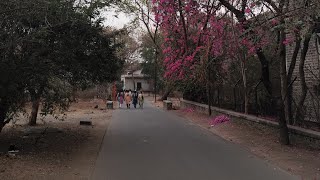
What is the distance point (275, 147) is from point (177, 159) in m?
3.34

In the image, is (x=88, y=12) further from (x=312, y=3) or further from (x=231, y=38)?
(x=231, y=38)

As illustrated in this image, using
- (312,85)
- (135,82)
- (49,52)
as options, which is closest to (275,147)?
(312,85)

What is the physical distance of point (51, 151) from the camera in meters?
13.2

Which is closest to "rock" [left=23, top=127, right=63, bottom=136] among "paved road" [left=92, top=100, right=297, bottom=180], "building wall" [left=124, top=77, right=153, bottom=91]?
"paved road" [left=92, top=100, right=297, bottom=180]

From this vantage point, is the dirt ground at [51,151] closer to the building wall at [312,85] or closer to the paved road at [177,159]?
the paved road at [177,159]

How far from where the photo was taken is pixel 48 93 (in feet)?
47.1

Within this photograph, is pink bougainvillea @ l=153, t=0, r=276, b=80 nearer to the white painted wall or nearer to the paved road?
the paved road

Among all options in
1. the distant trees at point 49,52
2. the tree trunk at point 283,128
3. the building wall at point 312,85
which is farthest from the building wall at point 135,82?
the tree trunk at point 283,128

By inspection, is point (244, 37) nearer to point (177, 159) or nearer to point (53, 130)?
point (177, 159)

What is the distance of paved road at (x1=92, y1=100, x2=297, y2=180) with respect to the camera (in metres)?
9.08

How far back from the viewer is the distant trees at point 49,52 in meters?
10.4

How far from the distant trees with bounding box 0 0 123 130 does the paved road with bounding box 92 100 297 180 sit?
2.53 meters

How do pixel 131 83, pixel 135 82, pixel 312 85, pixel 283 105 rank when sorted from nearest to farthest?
pixel 283 105, pixel 312 85, pixel 135 82, pixel 131 83

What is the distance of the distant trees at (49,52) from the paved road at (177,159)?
253cm
